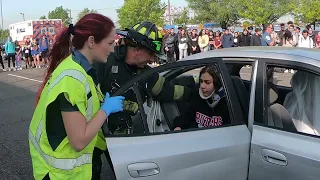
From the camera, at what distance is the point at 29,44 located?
2147cm

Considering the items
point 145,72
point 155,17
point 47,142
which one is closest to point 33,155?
point 47,142

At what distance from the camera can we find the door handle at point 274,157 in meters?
2.19

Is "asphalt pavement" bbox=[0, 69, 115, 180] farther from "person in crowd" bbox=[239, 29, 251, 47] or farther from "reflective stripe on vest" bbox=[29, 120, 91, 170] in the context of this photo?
"person in crowd" bbox=[239, 29, 251, 47]

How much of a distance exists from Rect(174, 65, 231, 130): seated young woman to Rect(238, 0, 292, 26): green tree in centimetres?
5506

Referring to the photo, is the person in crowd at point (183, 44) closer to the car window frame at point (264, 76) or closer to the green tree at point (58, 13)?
the car window frame at point (264, 76)

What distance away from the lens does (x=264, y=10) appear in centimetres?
5803

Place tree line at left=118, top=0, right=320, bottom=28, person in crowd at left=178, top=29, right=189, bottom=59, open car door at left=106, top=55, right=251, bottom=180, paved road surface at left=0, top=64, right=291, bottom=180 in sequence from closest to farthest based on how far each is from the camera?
open car door at left=106, top=55, right=251, bottom=180 → paved road surface at left=0, top=64, right=291, bottom=180 → person in crowd at left=178, top=29, right=189, bottom=59 → tree line at left=118, top=0, right=320, bottom=28

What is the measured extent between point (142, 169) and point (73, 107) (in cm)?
69

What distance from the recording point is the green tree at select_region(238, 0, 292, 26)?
2222 inches

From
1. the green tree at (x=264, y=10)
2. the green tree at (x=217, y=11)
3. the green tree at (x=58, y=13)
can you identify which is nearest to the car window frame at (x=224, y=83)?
the green tree at (x=264, y=10)

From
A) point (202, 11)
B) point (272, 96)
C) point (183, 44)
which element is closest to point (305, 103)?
point (272, 96)

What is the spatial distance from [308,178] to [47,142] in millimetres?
1368

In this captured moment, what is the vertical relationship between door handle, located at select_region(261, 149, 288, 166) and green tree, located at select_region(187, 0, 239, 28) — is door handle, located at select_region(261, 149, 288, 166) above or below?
below

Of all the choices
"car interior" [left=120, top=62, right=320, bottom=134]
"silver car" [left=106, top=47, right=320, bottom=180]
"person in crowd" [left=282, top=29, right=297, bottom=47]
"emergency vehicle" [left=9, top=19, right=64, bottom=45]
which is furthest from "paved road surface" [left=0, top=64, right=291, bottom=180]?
"emergency vehicle" [left=9, top=19, right=64, bottom=45]
